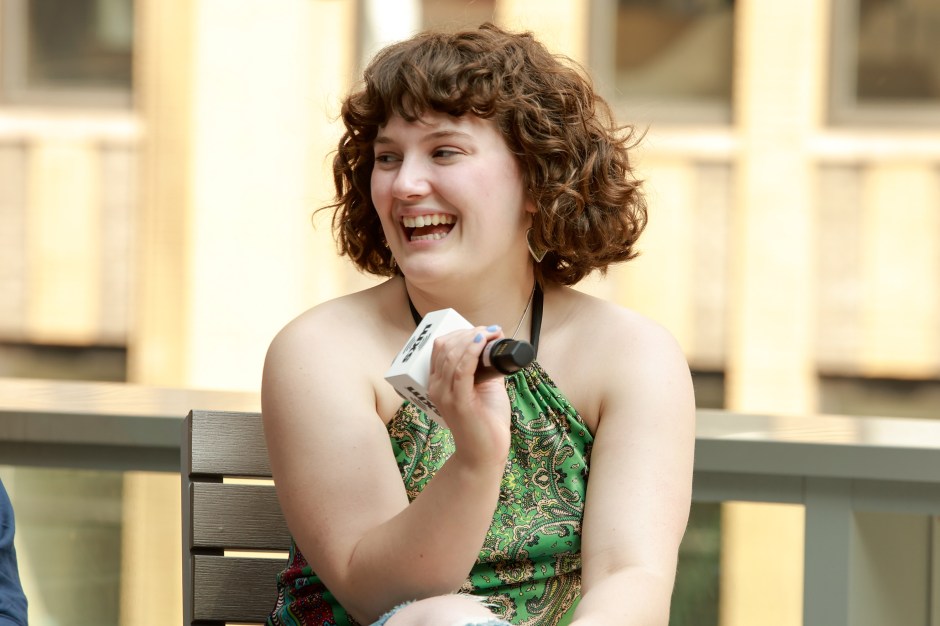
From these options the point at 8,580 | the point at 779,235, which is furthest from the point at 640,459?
the point at 779,235

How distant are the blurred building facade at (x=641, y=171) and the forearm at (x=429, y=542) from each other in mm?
5270

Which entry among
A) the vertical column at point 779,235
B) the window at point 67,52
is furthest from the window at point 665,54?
the window at point 67,52

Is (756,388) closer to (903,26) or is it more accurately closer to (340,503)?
(903,26)

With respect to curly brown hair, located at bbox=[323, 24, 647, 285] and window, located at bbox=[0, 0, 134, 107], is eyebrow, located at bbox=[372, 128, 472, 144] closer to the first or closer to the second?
curly brown hair, located at bbox=[323, 24, 647, 285]

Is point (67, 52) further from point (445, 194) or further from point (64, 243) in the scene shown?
point (445, 194)

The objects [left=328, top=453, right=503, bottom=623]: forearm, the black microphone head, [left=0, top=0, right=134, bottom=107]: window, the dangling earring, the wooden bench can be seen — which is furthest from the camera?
[left=0, top=0, right=134, bottom=107]: window

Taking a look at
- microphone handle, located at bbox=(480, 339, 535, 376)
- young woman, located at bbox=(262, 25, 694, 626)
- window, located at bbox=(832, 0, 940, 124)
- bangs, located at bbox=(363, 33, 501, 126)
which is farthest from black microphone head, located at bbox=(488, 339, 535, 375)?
window, located at bbox=(832, 0, 940, 124)

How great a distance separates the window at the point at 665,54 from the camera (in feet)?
25.2

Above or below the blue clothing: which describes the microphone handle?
above

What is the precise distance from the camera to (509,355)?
1.50 metres

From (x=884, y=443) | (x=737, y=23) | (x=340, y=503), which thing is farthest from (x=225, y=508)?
(x=737, y=23)

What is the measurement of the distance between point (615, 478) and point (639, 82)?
20.1 feet

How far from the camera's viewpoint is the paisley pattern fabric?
6.59 feet

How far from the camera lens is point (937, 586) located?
8.72 feet
